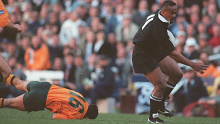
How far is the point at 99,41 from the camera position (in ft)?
46.1

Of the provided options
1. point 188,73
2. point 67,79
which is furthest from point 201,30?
point 67,79

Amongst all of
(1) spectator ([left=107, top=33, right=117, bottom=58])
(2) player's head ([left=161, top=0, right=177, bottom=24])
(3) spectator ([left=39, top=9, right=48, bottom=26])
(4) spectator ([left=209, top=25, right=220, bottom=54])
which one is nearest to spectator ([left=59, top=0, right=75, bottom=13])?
(3) spectator ([left=39, top=9, right=48, bottom=26])

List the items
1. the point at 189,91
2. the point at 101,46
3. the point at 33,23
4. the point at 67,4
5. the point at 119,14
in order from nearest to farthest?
1. the point at 189,91
2. the point at 101,46
3. the point at 119,14
4. the point at 33,23
5. the point at 67,4

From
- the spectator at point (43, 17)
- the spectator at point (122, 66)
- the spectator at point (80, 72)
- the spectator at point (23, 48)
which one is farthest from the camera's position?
the spectator at point (43, 17)

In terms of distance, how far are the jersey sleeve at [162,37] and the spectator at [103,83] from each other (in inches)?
210

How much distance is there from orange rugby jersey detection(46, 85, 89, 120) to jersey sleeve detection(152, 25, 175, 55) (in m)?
1.65

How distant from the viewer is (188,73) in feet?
39.2

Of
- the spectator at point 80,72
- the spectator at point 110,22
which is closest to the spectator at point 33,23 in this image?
the spectator at point 110,22

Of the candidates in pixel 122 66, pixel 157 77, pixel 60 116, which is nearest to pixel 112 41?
pixel 122 66

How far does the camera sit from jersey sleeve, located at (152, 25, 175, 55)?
7270 mm

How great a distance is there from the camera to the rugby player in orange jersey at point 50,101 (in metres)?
7.23

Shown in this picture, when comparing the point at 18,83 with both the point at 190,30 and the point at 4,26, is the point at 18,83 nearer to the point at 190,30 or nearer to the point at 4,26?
the point at 4,26

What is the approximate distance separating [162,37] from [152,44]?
1.30 ft

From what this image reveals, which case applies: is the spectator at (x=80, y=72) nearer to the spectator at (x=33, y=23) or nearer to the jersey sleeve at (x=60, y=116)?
the spectator at (x=33, y=23)
